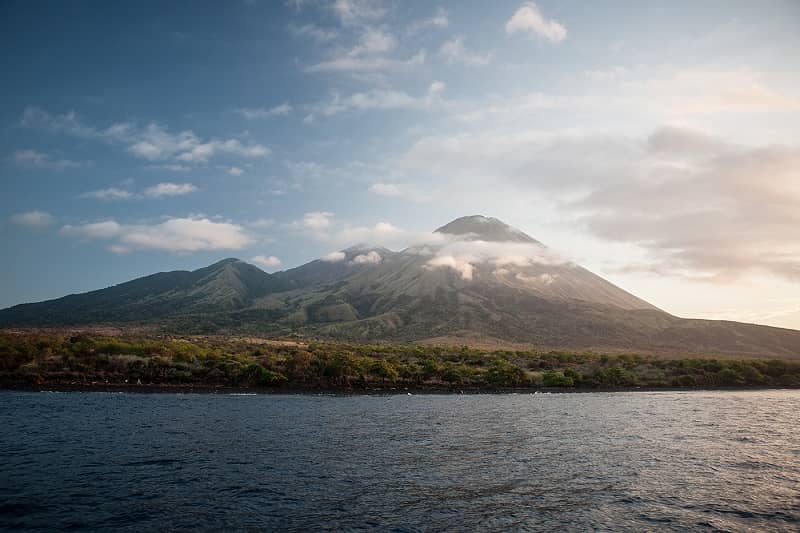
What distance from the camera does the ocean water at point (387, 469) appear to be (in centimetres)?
1995

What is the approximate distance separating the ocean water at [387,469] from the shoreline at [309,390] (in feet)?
32.3

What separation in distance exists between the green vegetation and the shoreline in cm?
107

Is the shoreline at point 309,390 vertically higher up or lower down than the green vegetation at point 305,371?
lower down

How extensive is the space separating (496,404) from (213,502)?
41.1 m

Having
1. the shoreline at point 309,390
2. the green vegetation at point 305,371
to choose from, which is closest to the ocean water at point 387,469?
the shoreline at point 309,390

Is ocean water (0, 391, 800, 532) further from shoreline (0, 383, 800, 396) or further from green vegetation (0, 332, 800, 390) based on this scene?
green vegetation (0, 332, 800, 390)

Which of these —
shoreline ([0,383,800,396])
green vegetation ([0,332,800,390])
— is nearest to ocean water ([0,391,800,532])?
shoreline ([0,383,800,396])

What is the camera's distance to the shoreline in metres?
58.3

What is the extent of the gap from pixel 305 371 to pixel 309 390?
5.60m

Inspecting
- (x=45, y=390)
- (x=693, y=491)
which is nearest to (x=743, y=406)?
(x=693, y=491)

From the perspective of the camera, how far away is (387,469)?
27.3 metres

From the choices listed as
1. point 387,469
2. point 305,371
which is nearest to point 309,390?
point 305,371

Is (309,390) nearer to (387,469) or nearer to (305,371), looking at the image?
(305,371)

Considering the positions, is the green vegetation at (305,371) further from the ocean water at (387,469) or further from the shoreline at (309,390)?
the ocean water at (387,469)
